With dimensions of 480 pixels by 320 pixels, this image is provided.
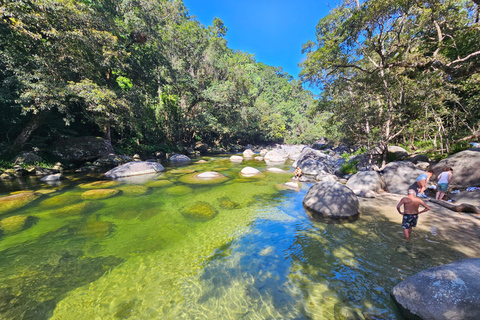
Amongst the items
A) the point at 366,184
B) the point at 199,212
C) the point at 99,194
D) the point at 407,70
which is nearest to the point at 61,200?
the point at 99,194

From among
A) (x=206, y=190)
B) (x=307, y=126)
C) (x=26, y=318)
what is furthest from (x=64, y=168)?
(x=307, y=126)

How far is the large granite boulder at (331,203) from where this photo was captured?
5.67 metres

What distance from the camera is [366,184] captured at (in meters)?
8.07

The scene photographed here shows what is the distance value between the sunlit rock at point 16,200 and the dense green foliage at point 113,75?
5.08m

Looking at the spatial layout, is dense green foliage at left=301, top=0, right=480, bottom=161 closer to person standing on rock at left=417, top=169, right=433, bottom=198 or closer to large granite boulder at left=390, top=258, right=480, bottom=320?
person standing on rock at left=417, top=169, right=433, bottom=198

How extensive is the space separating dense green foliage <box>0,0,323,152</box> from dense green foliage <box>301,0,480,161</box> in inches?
118

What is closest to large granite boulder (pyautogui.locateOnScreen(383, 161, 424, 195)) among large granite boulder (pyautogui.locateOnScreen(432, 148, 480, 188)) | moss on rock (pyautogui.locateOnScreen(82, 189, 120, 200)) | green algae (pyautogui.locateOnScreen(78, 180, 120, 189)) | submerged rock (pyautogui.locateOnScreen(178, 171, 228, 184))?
large granite boulder (pyautogui.locateOnScreen(432, 148, 480, 188))

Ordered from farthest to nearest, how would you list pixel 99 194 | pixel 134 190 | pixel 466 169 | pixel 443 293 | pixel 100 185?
pixel 100 185 < pixel 134 190 < pixel 99 194 < pixel 466 169 < pixel 443 293

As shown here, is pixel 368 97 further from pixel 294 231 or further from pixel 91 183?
pixel 91 183

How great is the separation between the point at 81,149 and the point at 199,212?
15212 millimetres

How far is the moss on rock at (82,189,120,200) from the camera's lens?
7.50m

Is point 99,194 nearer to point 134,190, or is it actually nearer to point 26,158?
point 134,190

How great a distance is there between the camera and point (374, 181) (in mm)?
8102

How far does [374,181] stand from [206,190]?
790 cm
